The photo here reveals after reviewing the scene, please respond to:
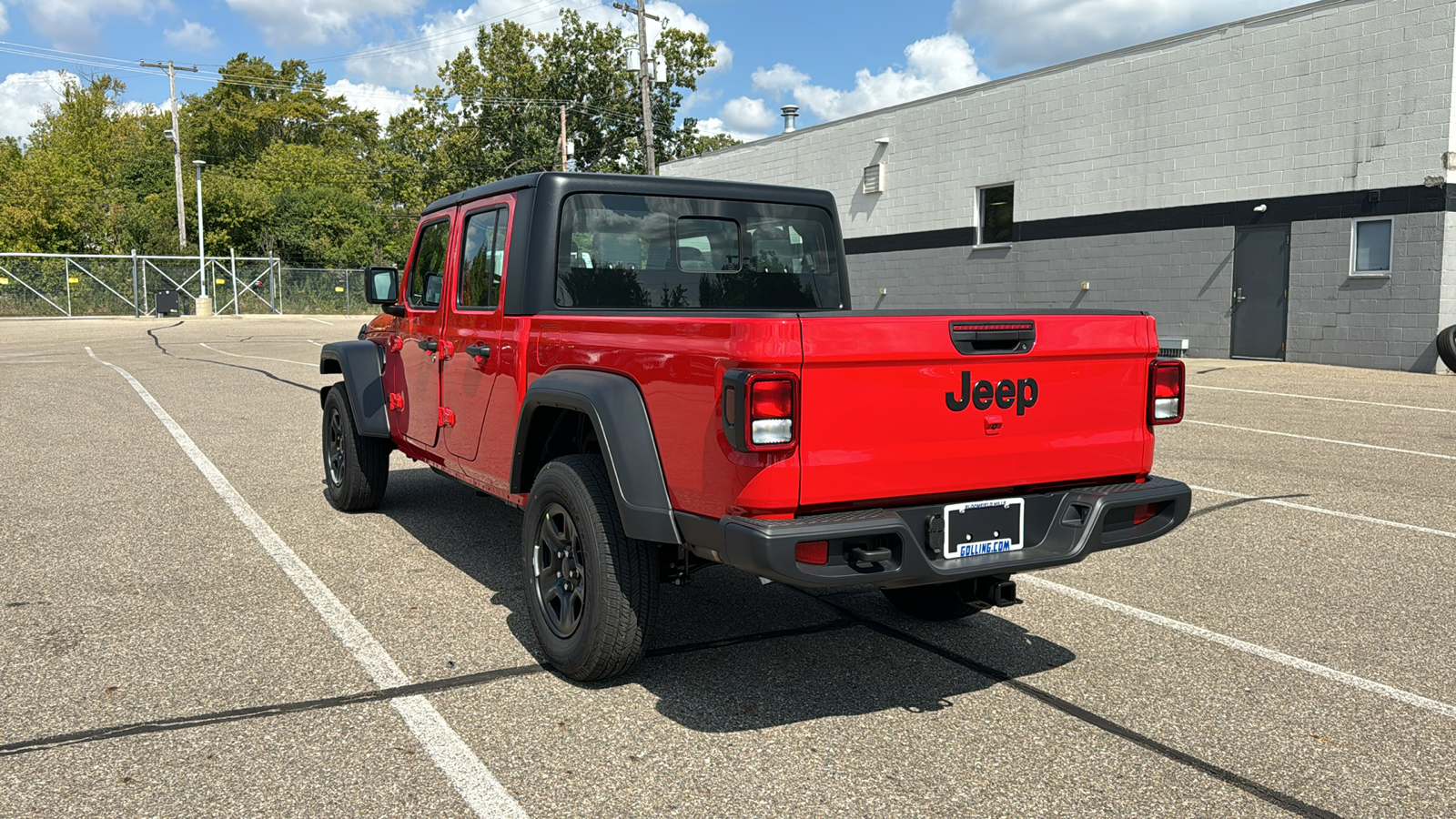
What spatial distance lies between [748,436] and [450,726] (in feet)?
4.76

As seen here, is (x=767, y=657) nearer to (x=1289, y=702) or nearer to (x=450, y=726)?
(x=450, y=726)

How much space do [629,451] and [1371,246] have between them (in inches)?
668

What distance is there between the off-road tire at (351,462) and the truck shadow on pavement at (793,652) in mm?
1320

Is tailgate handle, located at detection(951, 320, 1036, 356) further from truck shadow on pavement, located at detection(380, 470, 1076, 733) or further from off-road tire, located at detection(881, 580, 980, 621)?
off-road tire, located at detection(881, 580, 980, 621)

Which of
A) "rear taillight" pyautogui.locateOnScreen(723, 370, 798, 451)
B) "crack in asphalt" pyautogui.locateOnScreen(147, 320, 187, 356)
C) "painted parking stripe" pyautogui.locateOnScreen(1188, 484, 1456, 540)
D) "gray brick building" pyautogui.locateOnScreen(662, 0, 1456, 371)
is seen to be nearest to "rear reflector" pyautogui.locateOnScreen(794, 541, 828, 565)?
"rear taillight" pyautogui.locateOnScreen(723, 370, 798, 451)

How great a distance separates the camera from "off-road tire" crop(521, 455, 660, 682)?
12.7ft

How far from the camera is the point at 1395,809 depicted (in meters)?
3.14

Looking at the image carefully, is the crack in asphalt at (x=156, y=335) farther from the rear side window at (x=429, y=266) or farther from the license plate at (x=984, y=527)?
the license plate at (x=984, y=527)

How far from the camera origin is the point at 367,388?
665 centimetres

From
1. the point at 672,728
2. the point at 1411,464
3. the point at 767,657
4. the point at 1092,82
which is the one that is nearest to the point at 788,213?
the point at 767,657

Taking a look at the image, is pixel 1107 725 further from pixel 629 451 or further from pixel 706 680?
pixel 629 451

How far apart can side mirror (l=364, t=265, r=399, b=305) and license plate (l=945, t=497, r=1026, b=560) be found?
12.5ft

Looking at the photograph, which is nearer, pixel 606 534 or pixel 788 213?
pixel 606 534

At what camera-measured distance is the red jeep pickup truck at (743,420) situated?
3393mm
